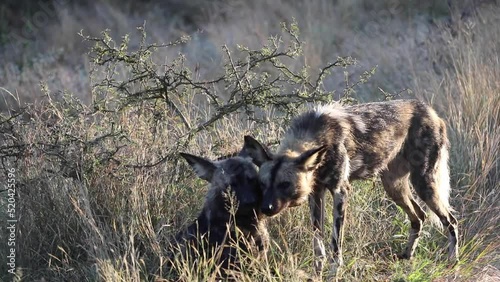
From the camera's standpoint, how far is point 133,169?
5.60m

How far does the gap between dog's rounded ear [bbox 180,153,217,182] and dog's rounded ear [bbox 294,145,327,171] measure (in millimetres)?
538

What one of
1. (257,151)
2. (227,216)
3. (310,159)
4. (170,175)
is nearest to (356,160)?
(310,159)

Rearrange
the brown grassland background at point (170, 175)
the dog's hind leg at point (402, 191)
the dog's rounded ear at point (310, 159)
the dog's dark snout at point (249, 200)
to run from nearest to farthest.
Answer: the dog's rounded ear at point (310, 159), the dog's dark snout at point (249, 200), the brown grassland background at point (170, 175), the dog's hind leg at point (402, 191)

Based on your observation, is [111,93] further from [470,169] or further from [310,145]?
[470,169]

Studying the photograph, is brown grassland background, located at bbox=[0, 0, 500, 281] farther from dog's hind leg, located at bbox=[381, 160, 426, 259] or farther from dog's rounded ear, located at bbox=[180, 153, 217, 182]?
dog's rounded ear, located at bbox=[180, 153, 217, 182]

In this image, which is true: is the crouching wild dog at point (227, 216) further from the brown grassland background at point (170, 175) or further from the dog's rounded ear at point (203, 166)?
the brown grassland background at point (170, 175)

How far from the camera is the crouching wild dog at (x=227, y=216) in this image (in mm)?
4863

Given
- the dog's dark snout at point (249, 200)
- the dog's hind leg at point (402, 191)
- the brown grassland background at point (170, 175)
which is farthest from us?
the dog's hind leg at point (402, 191)

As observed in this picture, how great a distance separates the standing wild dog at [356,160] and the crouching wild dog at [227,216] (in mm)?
138

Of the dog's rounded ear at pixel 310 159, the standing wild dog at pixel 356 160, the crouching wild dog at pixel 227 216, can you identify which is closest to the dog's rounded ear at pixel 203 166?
the crouching wild dog at pixel 227 216

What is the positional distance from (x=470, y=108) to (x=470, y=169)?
2.78ft

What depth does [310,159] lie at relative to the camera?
4.75 metres

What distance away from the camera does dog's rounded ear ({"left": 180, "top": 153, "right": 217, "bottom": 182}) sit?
199 inches

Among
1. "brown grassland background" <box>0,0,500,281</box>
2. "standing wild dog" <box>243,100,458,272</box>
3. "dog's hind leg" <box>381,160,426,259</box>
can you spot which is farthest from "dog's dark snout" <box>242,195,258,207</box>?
"dog's hind leg" <box>381,160,426,259</box>
